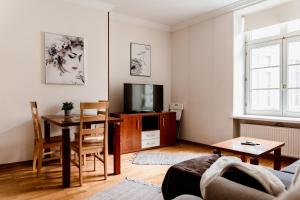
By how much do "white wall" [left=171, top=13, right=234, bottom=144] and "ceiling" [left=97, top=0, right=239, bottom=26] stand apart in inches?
13.2

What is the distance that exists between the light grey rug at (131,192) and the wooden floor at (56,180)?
0.12m

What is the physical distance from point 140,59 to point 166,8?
123cm

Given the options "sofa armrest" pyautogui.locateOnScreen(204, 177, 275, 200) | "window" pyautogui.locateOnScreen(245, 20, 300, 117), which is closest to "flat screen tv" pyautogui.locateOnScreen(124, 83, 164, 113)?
"window" pyautogui.locateOnScreen(245, 20, 300, 117)

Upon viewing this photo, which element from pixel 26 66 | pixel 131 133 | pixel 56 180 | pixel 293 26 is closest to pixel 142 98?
pixel 131 133

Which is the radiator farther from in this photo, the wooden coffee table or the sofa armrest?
the sofa armrest

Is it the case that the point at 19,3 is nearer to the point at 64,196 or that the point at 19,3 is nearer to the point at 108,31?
the point at 108,31

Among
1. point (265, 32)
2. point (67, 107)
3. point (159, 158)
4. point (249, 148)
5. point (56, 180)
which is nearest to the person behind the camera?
point (249, 148)

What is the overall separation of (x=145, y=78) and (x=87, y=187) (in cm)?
296

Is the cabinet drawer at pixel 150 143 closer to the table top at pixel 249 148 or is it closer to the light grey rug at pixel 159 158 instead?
the light grey rug at pixel 159 158

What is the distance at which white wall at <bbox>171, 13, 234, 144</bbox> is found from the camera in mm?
4227

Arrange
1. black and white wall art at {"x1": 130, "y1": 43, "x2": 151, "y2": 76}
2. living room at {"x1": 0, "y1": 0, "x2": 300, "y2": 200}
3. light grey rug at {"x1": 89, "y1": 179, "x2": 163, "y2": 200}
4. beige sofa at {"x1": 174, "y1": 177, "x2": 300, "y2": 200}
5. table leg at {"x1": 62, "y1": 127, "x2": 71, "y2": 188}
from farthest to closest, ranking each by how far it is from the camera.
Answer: black and white wall art at {"x1": 130, "y1": 43, "x2": 151, "y2": 76}, living room at {"x1": 0, "y1": 0, "x2": 300, "y2": 200}, table leg at {"x1": 62, "y1": 127, "x2": 71, "y2": 188}, light grey rug at {"x1": 89, "y1": 179, "x2": 163, "y2": 200}, beige sofa at {"x1": 174, "y1": 177, "x2": 300, "y2": 200}

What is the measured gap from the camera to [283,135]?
3.55 metres

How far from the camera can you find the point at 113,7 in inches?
161

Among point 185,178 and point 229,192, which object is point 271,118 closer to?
point 185,178
